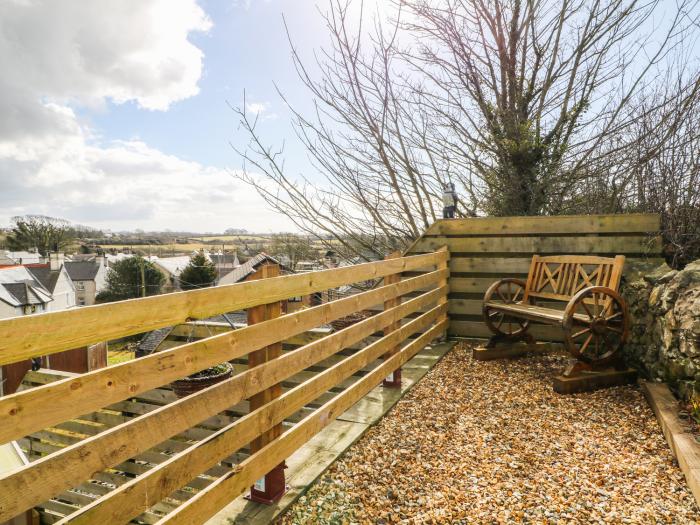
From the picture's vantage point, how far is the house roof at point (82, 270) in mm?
45469

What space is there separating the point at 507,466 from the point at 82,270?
52215 millimetres

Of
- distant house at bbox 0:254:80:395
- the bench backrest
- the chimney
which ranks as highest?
the bench backrest

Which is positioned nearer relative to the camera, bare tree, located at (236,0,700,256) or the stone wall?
the stone wall

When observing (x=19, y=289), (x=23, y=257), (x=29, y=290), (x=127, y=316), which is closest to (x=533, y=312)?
(x=127, y=316)

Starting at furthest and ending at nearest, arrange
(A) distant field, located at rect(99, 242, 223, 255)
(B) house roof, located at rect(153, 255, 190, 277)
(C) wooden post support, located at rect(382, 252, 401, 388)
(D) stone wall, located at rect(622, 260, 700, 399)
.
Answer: (A) distant field, located at rect(99, 242, 223, 255)
(B) house roof, located at rect(153, 255, 190, 277)
(C) wooden post support, located at rect(382, 252, 401, 388)
(D) stone wall, located at rect(622, 260, 700, 399)

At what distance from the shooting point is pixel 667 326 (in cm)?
320

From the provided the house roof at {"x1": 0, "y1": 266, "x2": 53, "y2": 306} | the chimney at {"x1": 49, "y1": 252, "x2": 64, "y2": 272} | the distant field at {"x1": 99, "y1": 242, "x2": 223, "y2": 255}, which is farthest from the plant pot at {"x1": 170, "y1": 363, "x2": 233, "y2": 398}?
the distant field at {"x1": 99, "y1": 242, "x2": 223, "y2": 255}

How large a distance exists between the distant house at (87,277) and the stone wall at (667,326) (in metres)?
48.9

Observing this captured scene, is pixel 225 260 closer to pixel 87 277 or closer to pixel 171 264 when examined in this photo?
pixel 171 264

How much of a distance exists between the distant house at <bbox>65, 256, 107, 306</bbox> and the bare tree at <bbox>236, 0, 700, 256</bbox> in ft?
149

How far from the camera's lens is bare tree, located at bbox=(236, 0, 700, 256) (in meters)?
5.77

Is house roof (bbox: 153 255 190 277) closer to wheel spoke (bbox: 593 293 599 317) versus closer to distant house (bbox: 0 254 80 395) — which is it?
distant house (bbox: 0 254 80 395)

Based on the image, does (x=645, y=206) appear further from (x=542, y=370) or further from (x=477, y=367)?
(x=477, y=367)

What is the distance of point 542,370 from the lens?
421cm
